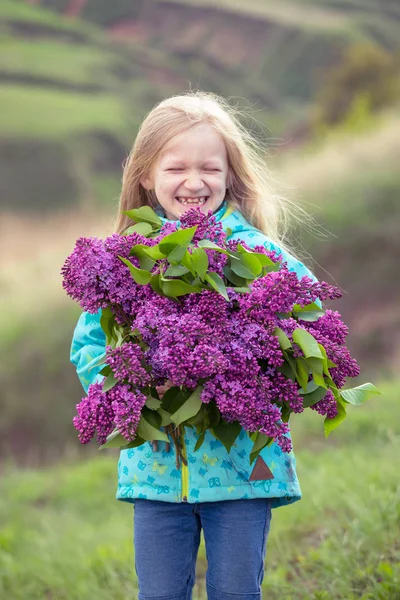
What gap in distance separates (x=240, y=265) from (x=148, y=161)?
67 centimetres

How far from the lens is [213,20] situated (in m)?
26.0

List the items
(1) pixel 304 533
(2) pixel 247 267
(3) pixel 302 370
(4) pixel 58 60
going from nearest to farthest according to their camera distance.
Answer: (3) pixel 302 370, (2) pixel 247 267, (1) pixel 304 533, (4) pixel 58 60

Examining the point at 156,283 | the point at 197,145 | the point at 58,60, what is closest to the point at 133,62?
the point at 58,60

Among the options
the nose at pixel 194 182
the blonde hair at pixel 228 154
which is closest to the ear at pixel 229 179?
the blonde hair at pixel 228 154

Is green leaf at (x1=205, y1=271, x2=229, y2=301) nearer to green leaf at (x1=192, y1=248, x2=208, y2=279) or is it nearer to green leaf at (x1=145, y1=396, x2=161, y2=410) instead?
green leaf at (x1=192, y1=248, x2=208, y2=279)

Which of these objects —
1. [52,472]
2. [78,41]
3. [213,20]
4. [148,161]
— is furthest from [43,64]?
[148,161]

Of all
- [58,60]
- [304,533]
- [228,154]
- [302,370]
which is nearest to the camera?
[302,370]

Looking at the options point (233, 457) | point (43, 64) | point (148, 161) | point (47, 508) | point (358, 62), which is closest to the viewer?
point (233, 457)

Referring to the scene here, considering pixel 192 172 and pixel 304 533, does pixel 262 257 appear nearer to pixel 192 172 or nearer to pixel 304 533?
pixel 192 172

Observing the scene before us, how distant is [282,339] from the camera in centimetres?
189

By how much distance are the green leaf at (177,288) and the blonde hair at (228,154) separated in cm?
63

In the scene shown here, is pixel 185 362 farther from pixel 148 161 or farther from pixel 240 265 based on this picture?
pixel 148 161

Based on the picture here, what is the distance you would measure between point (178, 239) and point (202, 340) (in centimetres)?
25

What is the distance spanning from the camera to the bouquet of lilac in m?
1.84
